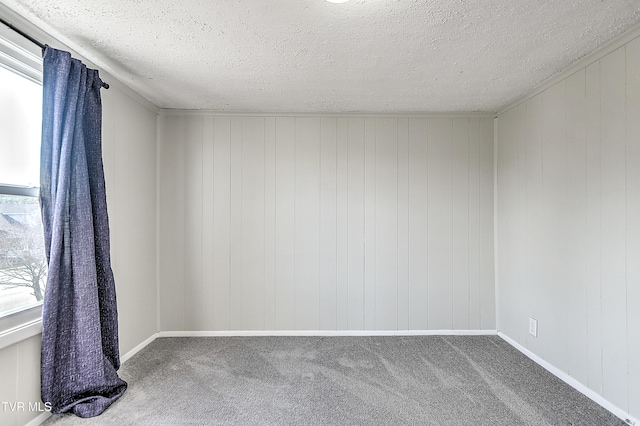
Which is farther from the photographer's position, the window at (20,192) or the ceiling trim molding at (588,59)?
the ceiling trim molding at (588,59)

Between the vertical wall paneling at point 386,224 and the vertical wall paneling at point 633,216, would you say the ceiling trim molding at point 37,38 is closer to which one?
the vertical wall paneling at point 386,224

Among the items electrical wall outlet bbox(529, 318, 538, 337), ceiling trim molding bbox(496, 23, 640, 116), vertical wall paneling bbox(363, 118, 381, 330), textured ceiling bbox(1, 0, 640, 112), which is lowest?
electrical wall outlet bbox(529, 318, 538, 337)

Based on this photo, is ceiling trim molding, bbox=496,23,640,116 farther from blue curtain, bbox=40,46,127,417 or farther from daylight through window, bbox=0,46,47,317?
daylight through window, bbox=0,46,47,317

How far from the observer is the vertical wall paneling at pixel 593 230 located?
7.03ft

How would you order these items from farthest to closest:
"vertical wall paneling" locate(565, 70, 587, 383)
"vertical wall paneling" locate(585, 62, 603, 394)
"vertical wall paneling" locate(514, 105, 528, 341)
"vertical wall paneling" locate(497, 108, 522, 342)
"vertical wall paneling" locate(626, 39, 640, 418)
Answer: "vertical wall paneling" locate(497, 108, 522, 342), "vertical wall paneling" locate(514, 105, 528, 341), "vertical wall paneling" locate(565, 70, 587, 383), "vertical wall paneling" locate(585, 62, 603, 394), "vertical wall paneling" locate(626, 39, 640, 418)

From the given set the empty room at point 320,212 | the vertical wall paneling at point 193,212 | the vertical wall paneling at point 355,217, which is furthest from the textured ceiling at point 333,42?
the vertical wall paneling at point 355,217

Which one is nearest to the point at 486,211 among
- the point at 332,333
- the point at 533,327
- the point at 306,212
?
the point at 533,327

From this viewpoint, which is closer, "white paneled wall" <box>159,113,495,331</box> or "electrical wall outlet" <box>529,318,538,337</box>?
"electrical wall outlet" <box>529,318,538,337</box>

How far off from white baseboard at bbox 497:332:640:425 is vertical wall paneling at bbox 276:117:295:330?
2.23 metres

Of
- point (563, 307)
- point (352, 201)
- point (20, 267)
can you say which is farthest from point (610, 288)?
point (20, 267)

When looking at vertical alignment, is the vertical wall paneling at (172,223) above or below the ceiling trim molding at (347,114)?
below

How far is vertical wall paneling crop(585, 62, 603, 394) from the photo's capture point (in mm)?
2143

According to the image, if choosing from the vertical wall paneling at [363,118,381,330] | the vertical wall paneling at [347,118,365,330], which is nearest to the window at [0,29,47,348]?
the vertical wall paneling at [347,118,365,330]

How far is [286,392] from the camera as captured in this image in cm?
228
